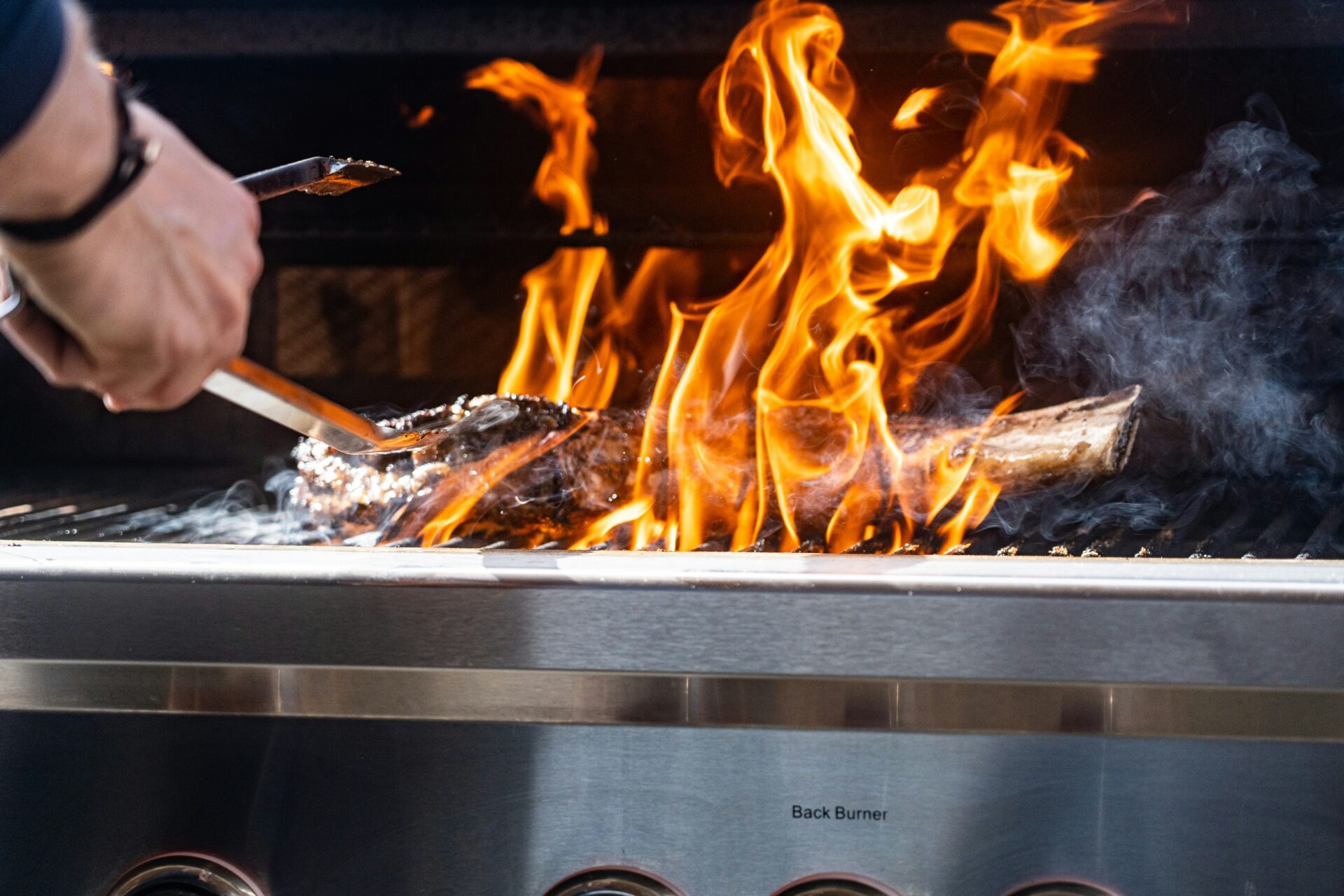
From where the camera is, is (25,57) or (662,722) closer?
(25,57)

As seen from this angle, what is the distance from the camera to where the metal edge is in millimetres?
652

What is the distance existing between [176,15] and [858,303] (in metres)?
1.27

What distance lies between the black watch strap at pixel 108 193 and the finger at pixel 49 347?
0.07 metres

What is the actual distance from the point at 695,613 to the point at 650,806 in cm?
17

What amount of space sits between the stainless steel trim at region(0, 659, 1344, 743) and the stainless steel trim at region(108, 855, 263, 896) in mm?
129

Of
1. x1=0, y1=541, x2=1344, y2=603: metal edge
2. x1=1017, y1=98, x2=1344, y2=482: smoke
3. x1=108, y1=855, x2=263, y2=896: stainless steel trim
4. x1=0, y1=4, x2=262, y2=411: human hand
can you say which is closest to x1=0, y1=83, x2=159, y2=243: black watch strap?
x1=0, y1=4, x2=262, y2=411: human hand

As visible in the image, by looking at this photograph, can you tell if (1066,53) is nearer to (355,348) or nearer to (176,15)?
(355,348)

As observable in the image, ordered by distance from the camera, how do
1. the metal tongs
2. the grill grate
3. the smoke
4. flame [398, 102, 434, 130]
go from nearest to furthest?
the metal tongs → the grill grate → the smoke → flame [398, 102, 434, 130]

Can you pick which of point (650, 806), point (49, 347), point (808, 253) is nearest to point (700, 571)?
point (650, 806)

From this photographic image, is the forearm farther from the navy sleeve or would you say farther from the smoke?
the smoke

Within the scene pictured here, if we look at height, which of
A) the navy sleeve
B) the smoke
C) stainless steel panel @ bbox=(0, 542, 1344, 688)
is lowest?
stainless steel panel @ bbox=(0, 542, 1344, 688)

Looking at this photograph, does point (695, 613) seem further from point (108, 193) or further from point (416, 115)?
point (416, 115)

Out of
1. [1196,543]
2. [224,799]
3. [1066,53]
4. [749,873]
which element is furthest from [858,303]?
[224,799]

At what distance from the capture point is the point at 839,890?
717mm
